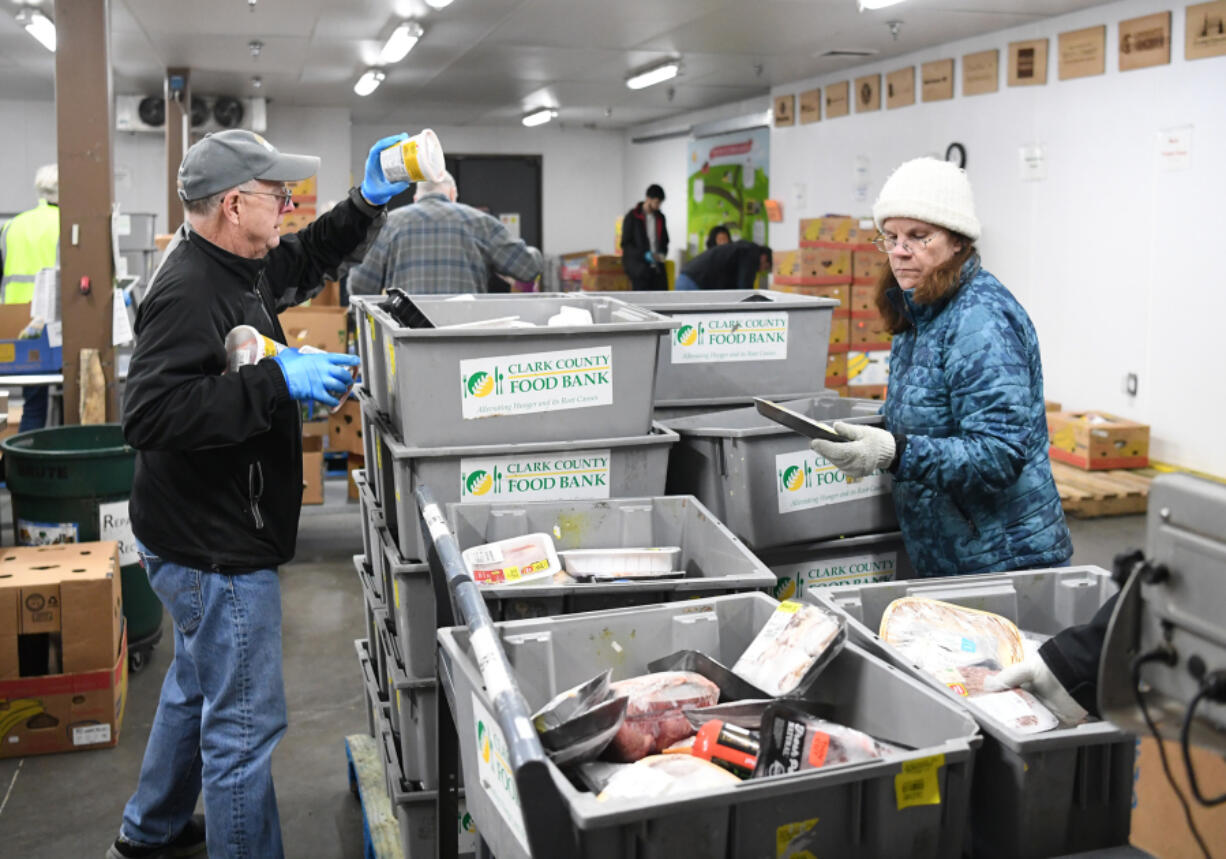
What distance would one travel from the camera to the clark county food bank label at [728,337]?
2961 millimetres

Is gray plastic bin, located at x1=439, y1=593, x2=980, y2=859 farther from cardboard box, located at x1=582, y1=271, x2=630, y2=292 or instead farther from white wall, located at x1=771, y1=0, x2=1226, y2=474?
cardboard box, located at x1=582, y1=271, x2=630, y2=292

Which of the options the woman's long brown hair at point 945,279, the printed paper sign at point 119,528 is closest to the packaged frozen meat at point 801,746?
the woman's long brown hair at point 945,279

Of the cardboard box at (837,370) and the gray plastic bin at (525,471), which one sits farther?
the cardboard box at (837,370)

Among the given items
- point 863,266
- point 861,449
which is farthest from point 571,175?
point 861,449

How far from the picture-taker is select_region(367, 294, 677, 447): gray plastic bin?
2312 millimetres

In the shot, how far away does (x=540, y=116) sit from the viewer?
54.0ft

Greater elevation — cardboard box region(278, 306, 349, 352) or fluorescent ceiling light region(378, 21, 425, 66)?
fluorescent ceiling light region(378, 21, 425, 66)

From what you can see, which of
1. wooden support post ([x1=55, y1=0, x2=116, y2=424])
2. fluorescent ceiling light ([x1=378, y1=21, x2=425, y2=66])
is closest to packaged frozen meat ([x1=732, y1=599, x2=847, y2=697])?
wooden support post ([x1=55, y1=0, x2=116, y2=424])

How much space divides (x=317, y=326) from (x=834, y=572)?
5169 mm

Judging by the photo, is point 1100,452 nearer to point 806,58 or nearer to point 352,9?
point 806,58

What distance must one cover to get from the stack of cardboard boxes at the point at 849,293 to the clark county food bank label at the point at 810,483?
640 centimetres

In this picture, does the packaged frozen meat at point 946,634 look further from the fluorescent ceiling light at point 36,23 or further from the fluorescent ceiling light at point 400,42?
the fluorescent ceiling light at point 36,23

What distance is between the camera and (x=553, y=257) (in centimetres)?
1886

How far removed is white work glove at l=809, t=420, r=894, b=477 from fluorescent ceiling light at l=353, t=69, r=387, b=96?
10.9m
